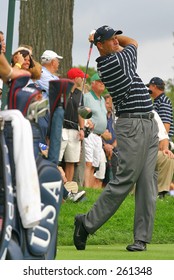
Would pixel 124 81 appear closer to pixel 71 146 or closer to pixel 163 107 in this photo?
pixel 71 146

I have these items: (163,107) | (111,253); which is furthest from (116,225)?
(163,107)

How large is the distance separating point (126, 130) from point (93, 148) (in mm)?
6393

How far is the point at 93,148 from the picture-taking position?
1772 centimetres

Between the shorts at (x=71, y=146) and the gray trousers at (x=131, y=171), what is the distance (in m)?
4.60

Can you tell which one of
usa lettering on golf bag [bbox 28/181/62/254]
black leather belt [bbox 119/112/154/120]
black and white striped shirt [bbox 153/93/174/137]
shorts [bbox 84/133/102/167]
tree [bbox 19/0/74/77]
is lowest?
usa lettering on golf bag [bbox 28/181/62/254]

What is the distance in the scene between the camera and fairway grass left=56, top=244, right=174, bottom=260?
424 inches

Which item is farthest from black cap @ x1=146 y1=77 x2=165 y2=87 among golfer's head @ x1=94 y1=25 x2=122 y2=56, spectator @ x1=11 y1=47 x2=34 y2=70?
golfer's head @ x1=94 y1=25 x2=122 y2=56

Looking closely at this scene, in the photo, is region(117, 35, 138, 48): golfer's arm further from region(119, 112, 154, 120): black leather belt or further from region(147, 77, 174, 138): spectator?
region(147, 77, 174, 138): spectator

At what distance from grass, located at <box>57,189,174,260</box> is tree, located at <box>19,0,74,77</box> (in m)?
3.31

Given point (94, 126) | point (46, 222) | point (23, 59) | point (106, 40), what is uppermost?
point (106, 40)

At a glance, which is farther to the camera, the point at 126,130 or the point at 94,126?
the point at 94,126

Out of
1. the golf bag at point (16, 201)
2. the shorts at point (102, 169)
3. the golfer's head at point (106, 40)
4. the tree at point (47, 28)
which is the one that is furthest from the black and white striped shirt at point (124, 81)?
the tree at point (47, 28)
